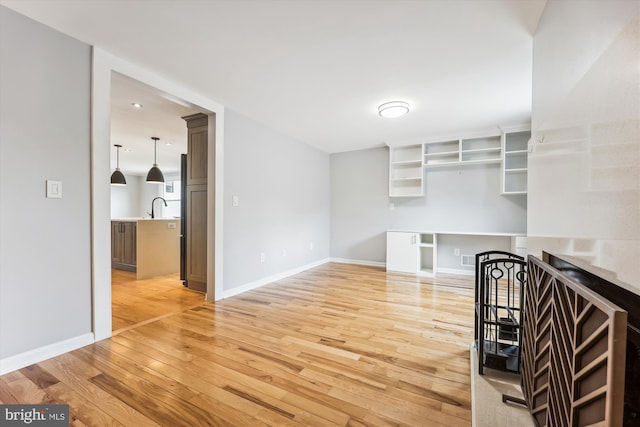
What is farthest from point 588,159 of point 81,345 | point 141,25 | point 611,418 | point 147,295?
point 147,295

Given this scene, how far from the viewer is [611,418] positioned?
0.51m

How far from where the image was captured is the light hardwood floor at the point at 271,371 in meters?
1.40

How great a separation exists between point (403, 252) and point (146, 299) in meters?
3.84

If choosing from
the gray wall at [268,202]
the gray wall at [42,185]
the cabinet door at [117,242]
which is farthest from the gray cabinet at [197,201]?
the cabinet door at [117,242]

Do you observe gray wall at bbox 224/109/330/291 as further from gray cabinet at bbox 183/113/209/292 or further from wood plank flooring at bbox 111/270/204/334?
wood plank flooring at bbox 111/270/204/334

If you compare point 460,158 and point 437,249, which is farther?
point 437,249

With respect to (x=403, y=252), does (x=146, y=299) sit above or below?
below

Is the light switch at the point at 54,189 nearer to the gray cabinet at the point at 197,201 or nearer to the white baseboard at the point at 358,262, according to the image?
the gray cabinet at the point at 197,201

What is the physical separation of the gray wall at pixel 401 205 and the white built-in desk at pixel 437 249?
170mm

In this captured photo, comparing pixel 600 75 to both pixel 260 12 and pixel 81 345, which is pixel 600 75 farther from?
pixel 81 345

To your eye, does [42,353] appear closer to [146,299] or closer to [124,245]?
[146,299]

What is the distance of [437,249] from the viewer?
481cm

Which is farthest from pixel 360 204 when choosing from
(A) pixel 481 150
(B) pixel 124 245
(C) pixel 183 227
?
(B) pixel 124 245

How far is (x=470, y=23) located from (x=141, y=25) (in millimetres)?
2303
